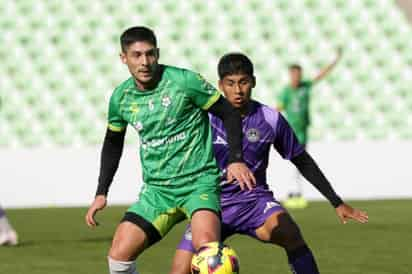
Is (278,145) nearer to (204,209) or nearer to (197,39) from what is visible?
(204,209)

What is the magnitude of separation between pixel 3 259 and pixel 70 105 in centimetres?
926

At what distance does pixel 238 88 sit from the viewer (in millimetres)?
6086

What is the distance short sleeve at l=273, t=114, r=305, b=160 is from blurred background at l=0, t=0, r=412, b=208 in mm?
10969

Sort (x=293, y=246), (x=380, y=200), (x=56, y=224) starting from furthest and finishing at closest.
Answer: (x=380, y=200), (x=56, y=224), (x=293, y=246)

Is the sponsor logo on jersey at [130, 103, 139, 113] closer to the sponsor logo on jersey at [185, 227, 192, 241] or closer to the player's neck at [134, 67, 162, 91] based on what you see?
the player's neck at [134, 67, 162, 91]

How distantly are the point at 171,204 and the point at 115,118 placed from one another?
543 mm

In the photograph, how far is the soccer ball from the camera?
203 inches

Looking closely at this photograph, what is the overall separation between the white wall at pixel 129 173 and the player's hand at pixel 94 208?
9969 mm

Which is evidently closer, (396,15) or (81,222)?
(81,222)

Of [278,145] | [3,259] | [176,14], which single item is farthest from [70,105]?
[278,145]

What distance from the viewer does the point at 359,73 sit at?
59.4 feet

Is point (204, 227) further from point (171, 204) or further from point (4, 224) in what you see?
point (4, 224)

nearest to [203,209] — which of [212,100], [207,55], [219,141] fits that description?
[212,100]

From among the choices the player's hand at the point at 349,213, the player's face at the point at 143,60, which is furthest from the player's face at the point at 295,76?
the player's face at the point at 143,60
